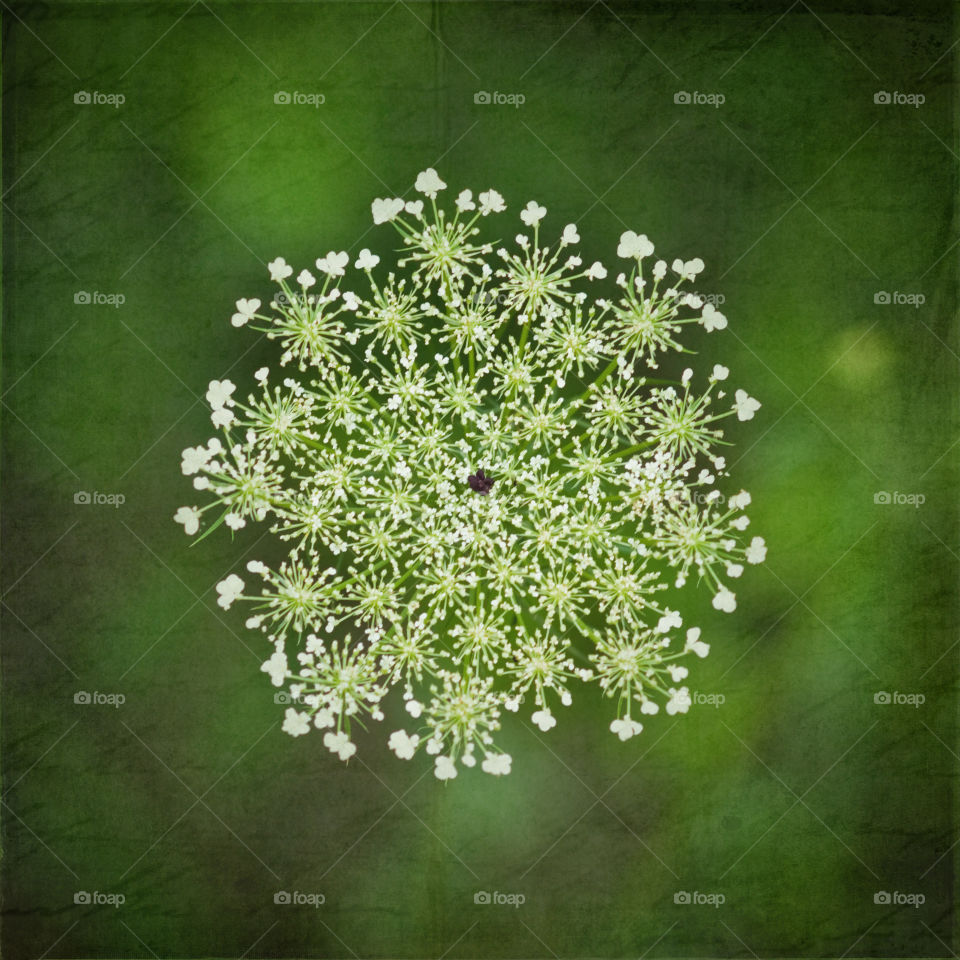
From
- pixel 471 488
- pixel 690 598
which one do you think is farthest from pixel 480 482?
pixel 690 598

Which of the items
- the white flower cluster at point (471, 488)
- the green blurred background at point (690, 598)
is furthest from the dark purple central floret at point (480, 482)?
the green blurred background at point (690, 598)

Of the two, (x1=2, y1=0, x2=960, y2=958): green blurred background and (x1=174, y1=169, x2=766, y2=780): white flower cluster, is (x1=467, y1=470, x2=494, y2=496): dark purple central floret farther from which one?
(x1=2, y1=0, x2=960, y2=958): green blurred background

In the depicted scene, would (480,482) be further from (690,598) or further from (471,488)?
(690,598)

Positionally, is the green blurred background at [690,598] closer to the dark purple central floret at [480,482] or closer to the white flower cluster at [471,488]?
the white flower cluster at [471,488]

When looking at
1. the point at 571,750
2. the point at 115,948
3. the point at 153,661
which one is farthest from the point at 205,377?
the point at 115,948

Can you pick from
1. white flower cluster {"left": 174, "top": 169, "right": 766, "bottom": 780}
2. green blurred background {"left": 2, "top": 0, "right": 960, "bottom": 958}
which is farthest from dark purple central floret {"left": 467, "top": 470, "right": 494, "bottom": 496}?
green blurred background {"left": 2, "top": 0, "right": 960, "bottom": 958}

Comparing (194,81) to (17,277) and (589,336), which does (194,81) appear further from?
(589,336)
